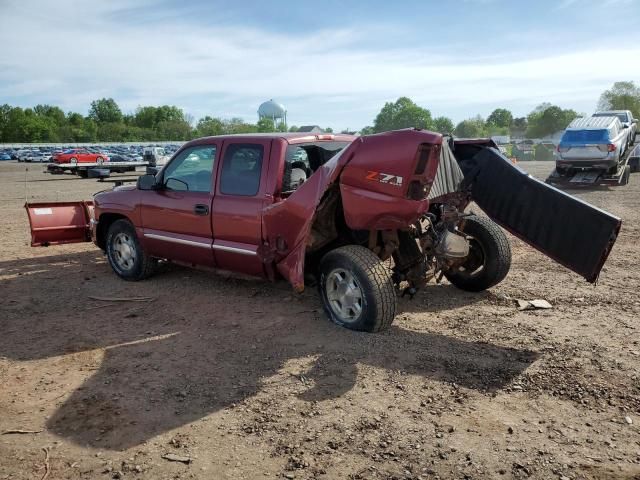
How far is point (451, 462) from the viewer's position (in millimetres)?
2980

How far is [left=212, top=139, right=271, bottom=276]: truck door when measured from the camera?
5410 mm

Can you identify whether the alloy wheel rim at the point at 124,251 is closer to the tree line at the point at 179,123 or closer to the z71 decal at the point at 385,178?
the z71 decal at the point at 385,178

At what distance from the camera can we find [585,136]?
18203 millimetres

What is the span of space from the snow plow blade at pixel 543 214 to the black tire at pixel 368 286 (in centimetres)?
148

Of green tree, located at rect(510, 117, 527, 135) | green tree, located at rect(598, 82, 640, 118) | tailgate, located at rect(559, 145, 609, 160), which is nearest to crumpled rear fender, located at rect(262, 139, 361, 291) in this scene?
tailgate, located at rect(559, 145, 609, 160)

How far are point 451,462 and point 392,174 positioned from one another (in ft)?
7.53

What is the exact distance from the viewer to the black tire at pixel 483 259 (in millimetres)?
5812

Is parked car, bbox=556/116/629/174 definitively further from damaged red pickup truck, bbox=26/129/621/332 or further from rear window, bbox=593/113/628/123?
damaged red pickup truck, bbox=26/129/621/332

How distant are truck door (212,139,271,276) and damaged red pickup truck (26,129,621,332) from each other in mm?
13

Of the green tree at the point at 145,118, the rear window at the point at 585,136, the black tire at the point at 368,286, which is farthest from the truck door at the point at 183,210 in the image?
the green tree at the point at 145,118

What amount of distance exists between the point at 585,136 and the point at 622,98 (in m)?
58.8

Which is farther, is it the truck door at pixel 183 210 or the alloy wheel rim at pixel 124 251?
the alloy wheel rim at pixel 124 251

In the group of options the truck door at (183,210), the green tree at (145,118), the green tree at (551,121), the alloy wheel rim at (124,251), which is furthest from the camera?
the green tree at (145,118)

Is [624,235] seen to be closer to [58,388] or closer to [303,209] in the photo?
[303,209]
